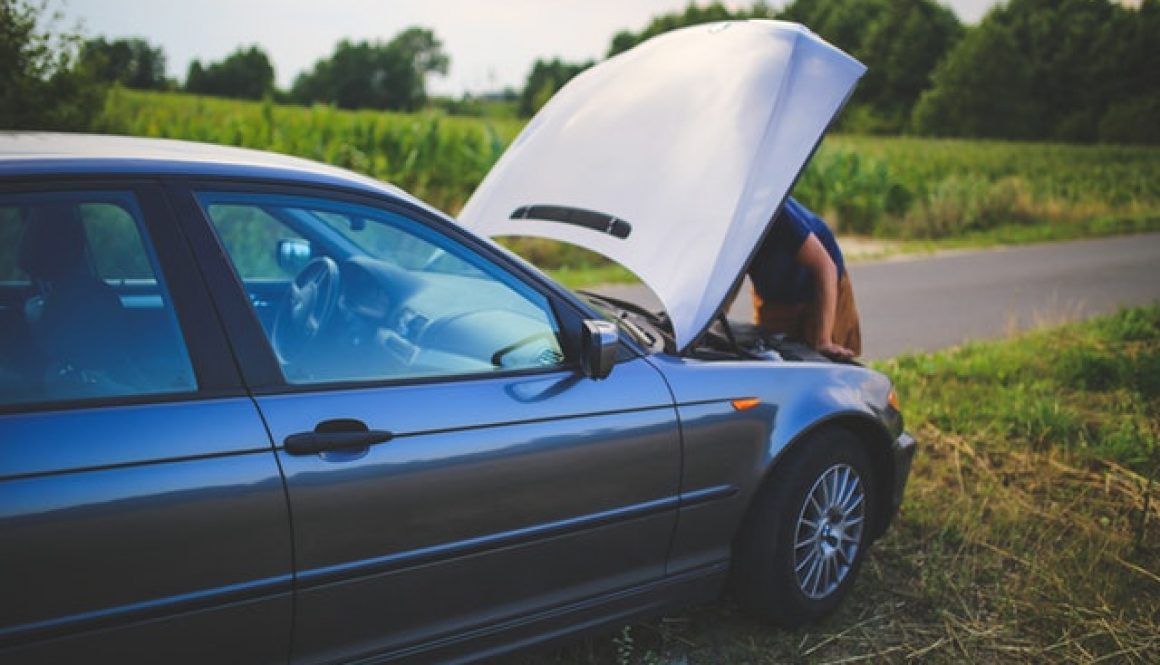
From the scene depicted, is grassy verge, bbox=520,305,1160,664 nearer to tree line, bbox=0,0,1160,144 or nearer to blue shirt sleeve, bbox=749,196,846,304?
blue shirt sleeve, bbox=749,196,846,304

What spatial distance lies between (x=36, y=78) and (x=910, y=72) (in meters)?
85.0

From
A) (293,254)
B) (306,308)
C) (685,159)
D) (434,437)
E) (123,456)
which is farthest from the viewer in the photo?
(685,159)

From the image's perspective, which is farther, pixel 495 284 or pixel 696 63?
pixel 696 63

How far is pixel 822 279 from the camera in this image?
4.20 metres

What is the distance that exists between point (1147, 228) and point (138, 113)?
18.6 meters

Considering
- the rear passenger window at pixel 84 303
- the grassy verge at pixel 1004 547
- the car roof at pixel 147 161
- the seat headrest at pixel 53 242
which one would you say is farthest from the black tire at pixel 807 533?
the seat headrest at pixel 53 242

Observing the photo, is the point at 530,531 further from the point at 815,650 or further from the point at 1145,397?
the point at 1145,397

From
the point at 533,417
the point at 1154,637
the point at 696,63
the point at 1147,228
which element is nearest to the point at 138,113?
the point at 696,63

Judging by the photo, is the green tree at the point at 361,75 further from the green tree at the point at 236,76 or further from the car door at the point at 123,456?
the car door at the point at 123,456

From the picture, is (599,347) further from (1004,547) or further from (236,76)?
(236,76)

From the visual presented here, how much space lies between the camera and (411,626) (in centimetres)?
238

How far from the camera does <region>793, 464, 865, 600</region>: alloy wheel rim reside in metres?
3.20

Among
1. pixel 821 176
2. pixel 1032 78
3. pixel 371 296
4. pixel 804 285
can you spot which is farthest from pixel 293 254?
pixel 1032 78

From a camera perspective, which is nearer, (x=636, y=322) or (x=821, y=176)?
(x=636, y=322)
